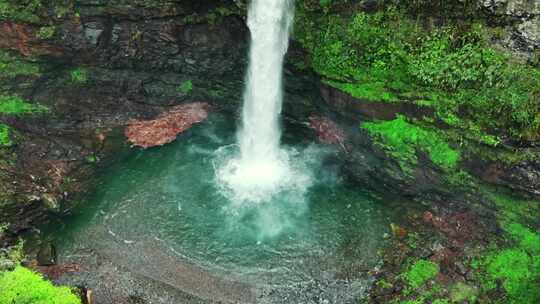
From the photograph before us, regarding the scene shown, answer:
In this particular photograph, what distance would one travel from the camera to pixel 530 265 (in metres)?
12.8

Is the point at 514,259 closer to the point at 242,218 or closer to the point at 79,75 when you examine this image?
the point at 242,218

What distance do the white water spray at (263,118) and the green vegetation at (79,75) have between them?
7.07 meters

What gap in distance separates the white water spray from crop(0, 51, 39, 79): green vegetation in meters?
9.03

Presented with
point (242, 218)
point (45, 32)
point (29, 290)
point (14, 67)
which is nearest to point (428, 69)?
point (242, 218)

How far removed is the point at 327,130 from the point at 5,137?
12971 millimetres

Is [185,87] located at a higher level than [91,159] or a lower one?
higher

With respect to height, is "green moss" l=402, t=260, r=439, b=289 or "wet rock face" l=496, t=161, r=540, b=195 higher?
"wet rock face" l=496, t=161, r=540, b=195

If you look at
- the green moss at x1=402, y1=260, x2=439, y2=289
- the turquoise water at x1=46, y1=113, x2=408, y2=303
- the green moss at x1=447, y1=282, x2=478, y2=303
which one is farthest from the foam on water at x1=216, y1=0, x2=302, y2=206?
the green moss at x1=447, y1=282, x2=478, y2=303

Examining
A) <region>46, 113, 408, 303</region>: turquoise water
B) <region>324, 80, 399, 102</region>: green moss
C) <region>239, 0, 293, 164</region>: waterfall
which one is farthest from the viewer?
<region>239, 0, 293, 164</region>: waterfall

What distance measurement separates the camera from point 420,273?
13219mm

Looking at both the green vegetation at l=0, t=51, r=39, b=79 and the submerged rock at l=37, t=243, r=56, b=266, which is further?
the green vegetation at l=0, t=51, r=39, b=79

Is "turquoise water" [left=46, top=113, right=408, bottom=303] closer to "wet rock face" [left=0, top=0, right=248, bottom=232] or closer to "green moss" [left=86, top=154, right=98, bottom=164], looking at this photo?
"green moss" [left=86, top=154, right=98, bottom=164]

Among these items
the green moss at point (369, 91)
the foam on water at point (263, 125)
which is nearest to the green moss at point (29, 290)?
the foam on water at point (263, 125)

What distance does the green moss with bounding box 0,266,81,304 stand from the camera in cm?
1060
